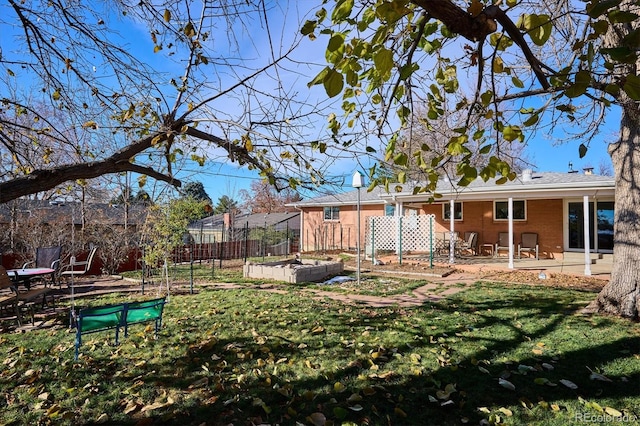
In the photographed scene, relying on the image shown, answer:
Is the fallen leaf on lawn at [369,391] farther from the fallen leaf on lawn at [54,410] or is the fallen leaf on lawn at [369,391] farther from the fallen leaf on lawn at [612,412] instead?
the fallen leaf on lawn at [54,410]

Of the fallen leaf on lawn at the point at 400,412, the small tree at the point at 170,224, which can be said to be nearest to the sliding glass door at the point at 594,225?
the small tree at the point at 170,224

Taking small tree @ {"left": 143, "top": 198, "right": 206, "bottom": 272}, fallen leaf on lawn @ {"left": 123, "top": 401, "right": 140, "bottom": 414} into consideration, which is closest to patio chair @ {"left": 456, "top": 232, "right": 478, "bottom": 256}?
small tree @ {"left": 143, "top": 198, "right": 206, "bottom": 272}

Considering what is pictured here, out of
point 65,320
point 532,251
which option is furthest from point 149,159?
point 532,251

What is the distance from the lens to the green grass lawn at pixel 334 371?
288cm

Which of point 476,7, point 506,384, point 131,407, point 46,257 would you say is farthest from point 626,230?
point 46,257

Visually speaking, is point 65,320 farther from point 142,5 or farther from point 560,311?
point 560,311

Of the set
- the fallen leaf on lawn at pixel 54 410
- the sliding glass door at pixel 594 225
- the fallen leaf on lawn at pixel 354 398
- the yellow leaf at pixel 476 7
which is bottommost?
the fallen leaf on lawn at pixel 54 410

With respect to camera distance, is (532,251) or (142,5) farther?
(532,251)

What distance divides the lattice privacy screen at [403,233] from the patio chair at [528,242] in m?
4.36

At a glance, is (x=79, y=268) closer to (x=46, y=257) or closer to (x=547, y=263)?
(x=46, y=257)

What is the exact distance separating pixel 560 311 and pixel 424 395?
15.7 feet

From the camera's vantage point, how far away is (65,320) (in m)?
6.24

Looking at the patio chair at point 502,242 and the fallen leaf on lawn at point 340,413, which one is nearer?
the fallen leaf on lawn at point 340,413

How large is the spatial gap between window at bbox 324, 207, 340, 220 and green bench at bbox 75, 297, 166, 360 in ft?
59.7
